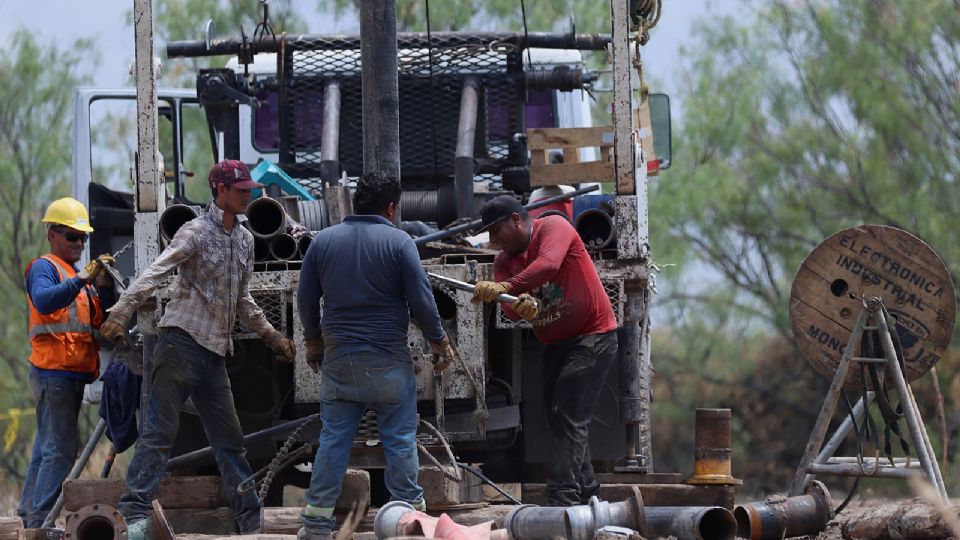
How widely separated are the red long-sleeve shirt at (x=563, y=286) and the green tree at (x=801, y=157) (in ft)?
32.1

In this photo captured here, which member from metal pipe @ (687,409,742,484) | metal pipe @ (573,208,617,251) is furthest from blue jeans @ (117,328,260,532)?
metal pipe @ (687,409,742,484)

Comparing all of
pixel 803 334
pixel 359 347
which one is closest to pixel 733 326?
pixel 803 334

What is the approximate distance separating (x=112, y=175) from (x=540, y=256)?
46.9 ft

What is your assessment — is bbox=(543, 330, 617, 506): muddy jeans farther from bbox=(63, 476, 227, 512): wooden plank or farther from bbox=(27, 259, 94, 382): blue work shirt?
bbox=(27, 259, 94, 382): blue work shirt

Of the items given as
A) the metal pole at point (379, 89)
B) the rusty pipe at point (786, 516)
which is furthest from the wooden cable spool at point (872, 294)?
the metal pole at point (379, 89)

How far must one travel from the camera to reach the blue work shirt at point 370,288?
24.1 feet

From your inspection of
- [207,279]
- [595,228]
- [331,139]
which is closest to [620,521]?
[595,228]

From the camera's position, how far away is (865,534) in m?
8.28

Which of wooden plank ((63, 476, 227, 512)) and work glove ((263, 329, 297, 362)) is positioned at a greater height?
work glove ((263, 329, 297, 362))

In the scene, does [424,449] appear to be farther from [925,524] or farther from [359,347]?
[925,524]

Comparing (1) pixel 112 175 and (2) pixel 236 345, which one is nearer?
(2) pixel 236 345

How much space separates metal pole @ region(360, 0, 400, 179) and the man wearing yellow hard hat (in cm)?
175

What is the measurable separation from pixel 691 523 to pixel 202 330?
8.10 ft

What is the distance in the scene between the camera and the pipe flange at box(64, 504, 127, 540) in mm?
7168
